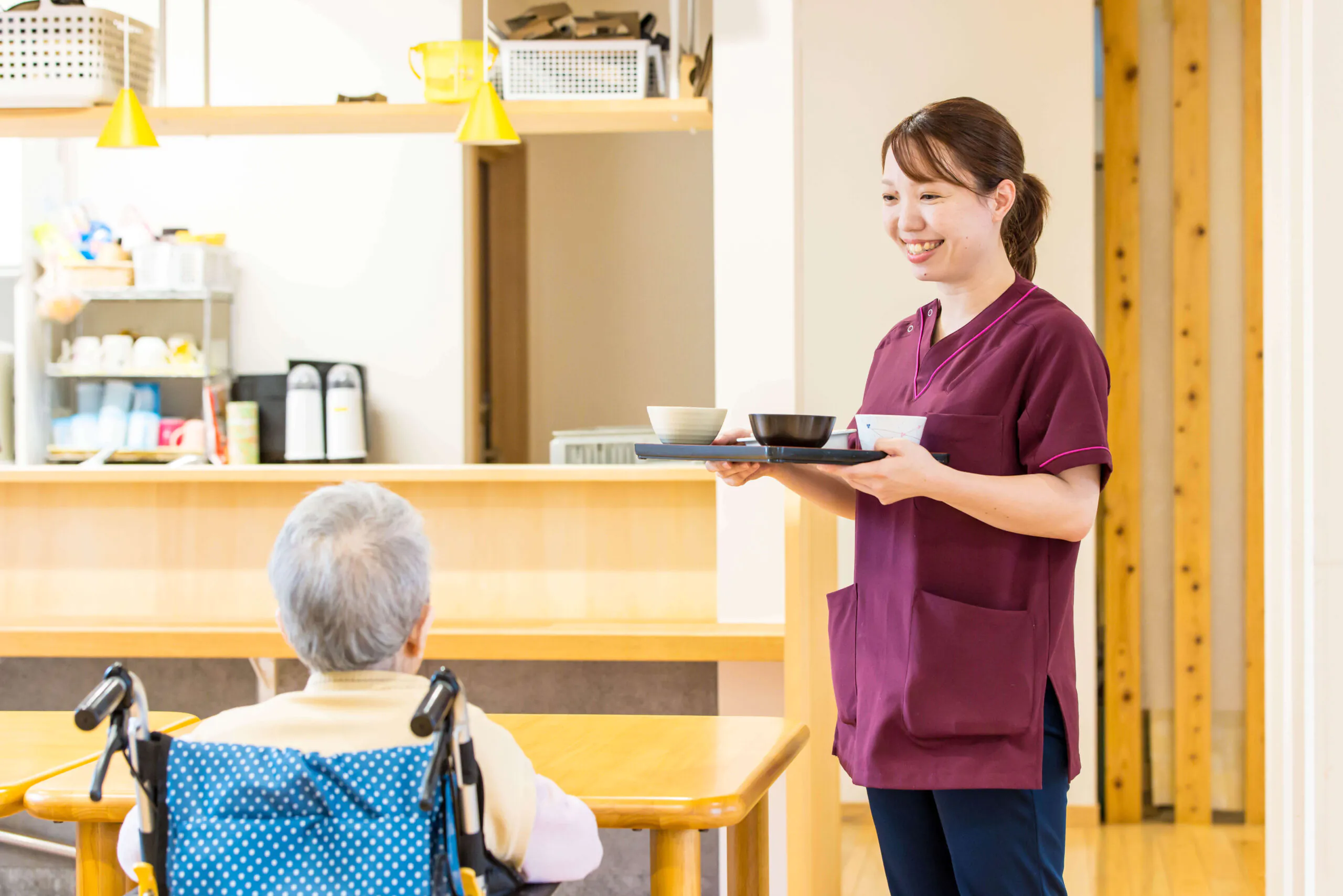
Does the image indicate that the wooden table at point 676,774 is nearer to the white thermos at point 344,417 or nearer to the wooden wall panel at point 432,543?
the wooden wall panel at point 432,543

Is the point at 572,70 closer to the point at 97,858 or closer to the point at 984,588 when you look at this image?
the point at 984,588

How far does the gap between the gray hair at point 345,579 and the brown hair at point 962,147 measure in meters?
0.76

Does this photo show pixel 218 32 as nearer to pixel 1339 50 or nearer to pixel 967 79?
pixel 967 79

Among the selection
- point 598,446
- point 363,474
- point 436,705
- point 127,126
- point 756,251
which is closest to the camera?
point 436,705

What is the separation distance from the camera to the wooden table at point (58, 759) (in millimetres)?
1519

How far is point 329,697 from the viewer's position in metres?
1.19

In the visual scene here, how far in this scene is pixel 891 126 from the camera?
151 inches

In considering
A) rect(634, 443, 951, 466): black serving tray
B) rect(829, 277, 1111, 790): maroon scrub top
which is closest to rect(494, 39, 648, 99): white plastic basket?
rect(634, 443, 951, 466): black serving tray

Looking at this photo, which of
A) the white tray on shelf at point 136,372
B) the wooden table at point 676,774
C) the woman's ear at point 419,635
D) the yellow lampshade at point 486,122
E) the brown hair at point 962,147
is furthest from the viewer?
the white tray on shelf at point 136,372

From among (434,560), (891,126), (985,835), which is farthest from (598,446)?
(985,835)

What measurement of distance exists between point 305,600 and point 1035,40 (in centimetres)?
318

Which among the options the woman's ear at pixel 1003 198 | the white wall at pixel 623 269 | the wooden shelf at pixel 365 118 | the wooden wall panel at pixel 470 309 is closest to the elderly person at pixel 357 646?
the woman's ear at pixel 1003 198

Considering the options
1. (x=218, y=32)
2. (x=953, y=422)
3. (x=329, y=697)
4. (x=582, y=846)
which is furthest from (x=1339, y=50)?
(x=218, y=32)

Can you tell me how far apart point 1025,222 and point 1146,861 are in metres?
2.49
